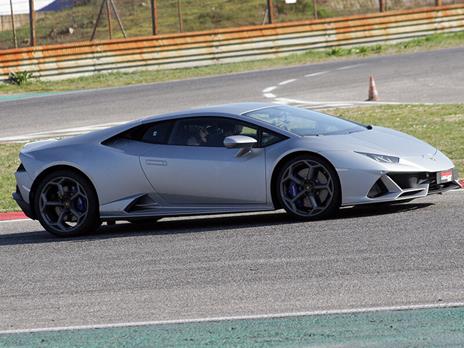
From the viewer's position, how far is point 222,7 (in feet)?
143

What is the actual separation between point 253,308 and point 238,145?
3574 millimetres

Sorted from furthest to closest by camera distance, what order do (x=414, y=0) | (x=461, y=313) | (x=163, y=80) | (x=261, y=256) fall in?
(x=414, y=0) → (x=163, y=80) → (x=261, y=256) → (x=461, y=313)

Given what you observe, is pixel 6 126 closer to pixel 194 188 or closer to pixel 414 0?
pixel 194 188

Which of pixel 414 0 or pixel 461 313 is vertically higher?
pixel 414 0

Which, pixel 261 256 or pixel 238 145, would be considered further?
pixel 238 145

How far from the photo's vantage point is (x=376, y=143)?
1037 cm

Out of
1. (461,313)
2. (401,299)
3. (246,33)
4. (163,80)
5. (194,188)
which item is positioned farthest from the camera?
(246,33)

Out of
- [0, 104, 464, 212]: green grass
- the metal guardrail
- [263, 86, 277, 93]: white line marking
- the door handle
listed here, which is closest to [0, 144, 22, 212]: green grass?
[0, 104, 464, 212]: green grass

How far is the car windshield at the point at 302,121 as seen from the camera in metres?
10.6

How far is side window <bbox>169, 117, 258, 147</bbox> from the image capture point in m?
10.6

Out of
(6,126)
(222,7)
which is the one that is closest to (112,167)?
(6,126)

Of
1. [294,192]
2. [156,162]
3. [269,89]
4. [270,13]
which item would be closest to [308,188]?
[294,192]

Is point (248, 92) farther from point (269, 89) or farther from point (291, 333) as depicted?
point (291, 333)

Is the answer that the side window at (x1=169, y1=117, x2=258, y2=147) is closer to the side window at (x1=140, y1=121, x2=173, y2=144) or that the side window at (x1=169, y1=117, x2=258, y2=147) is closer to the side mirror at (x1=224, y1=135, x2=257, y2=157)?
the side window at (x1=140, y1=121, x2=173, y2=144)
